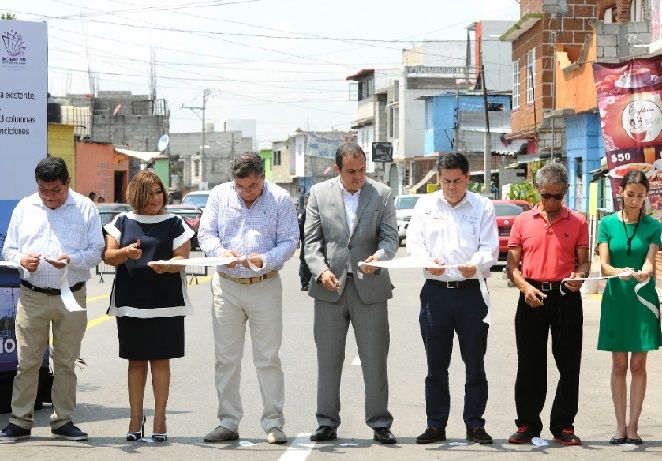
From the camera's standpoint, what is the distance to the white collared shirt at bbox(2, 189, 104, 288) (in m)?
9.44

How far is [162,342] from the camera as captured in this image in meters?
9.35

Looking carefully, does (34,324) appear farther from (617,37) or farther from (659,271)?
(617,37)

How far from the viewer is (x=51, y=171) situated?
9.45m

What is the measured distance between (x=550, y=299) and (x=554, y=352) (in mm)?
404

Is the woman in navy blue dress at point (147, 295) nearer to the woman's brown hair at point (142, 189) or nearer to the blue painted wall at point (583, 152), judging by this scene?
the woman's brown hair at point (142, 189)

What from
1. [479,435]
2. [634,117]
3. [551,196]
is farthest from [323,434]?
[634,117]

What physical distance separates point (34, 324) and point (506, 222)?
2151cm

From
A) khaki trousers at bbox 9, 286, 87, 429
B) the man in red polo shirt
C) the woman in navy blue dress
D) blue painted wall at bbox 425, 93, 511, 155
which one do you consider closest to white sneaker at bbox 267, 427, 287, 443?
the woman in navy blue dress

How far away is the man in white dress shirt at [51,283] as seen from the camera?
9.45 metres

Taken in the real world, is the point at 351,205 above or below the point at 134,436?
above

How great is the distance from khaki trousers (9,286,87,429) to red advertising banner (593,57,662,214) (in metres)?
13.8

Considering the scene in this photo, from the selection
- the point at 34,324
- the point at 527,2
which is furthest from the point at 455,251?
the point at 527,2

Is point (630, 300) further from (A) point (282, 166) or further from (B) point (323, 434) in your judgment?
(A) point (282, 166)

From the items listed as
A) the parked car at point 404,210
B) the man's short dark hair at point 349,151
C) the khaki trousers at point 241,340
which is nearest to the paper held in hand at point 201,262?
the khaki trousers at point 241,340
